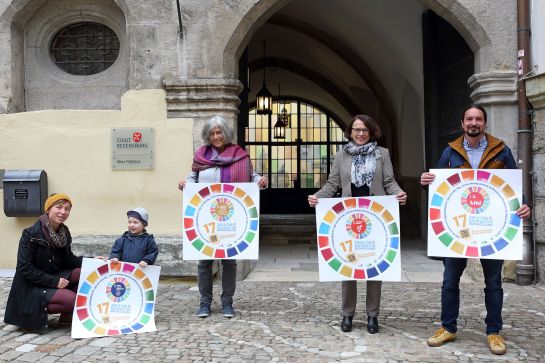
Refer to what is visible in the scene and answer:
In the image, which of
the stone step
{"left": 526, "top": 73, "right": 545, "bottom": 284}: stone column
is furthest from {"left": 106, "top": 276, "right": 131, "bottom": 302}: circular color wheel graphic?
the stone step

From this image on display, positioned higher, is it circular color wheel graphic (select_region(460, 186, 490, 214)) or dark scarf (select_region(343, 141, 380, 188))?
dark scarf (select_region(343, 141, 380, 188))

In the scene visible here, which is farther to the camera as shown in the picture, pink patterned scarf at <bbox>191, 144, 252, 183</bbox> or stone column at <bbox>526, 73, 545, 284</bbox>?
stone column at <bbox>526, 73, 545, 284</bbox>

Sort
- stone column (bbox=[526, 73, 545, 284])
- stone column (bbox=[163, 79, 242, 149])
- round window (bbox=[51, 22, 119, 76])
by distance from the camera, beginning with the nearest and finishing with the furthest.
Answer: stone column (bbox=[526, 73, 545, 284]) < stone column (bbox=[163, 79, 242, 149]) < round window (bbox=[51, 22, 119, 76])

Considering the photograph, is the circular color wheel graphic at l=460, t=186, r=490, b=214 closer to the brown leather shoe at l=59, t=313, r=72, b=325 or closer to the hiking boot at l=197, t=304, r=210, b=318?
the hiking boot at l=197, t=304, r=210, b=318

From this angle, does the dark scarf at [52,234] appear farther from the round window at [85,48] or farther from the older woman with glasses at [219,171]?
the round window at [85,48]

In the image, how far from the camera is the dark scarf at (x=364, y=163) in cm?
390

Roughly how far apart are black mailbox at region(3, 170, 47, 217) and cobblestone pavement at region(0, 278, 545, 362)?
77.6 inches

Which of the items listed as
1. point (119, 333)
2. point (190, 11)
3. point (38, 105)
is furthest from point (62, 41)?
point (119, 333)

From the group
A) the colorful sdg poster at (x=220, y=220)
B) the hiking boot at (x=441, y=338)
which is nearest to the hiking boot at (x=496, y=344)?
the hiking boot at (x=441, y=338)

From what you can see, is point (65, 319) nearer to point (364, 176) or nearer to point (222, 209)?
point (222, 209)

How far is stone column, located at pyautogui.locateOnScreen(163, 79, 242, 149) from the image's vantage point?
5824 millimetres

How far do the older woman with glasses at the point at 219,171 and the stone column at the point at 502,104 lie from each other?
107 inches

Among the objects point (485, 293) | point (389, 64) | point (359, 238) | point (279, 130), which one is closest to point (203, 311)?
point (359, 238)

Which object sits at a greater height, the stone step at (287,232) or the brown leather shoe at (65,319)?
the stone step at (287,232)
